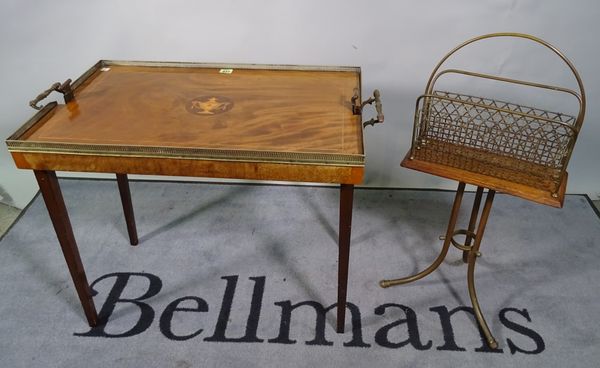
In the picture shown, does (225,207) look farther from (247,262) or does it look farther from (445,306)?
(445,306)

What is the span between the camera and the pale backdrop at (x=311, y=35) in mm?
2443

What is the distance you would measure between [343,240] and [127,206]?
1176mm

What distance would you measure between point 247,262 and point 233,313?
320mm

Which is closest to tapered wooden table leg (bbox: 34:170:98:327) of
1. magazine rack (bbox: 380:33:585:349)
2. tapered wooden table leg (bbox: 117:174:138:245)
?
tapered wooden table leg (bbox: 117:174:138:245)

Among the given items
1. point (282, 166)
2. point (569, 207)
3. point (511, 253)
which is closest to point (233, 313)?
point (282, 166)

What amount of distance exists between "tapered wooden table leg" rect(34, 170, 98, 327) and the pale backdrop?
1.10m

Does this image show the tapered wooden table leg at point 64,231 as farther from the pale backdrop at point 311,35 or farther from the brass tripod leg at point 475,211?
Answer: the brass tripod leg at point 475,211

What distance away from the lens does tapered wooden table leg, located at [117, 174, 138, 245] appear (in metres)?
2.36

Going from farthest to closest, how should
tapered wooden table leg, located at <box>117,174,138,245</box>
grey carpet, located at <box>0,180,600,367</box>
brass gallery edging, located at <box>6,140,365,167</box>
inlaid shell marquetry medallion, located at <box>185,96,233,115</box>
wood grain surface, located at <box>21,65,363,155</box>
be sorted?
tapered wooden table leg, located at <box>117,174,138,245</box> → grey carpet, located at <box>0,180,600,367</box> → inlaid shell marquetry medallion, located at <box>185,96,233,115</box> → wood grain surface, located at <box>21,65,363,155</box> → brass gallery edging, located at <box>6,140,365,167</box>

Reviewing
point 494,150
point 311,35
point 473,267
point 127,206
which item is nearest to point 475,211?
point 473,267

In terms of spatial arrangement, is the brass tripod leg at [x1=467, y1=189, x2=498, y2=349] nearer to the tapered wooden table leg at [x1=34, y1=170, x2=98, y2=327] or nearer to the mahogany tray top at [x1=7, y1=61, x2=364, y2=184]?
the mahogany tray top at [x1=7, y1=61, x2=364, y2=184]

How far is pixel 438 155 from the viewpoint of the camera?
1891 millimetres

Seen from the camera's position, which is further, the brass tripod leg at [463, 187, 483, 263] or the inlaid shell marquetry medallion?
the brass tripod leg at [463, 187, 483, 263]

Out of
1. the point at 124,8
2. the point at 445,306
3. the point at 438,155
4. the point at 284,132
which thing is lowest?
the point at 445,306
